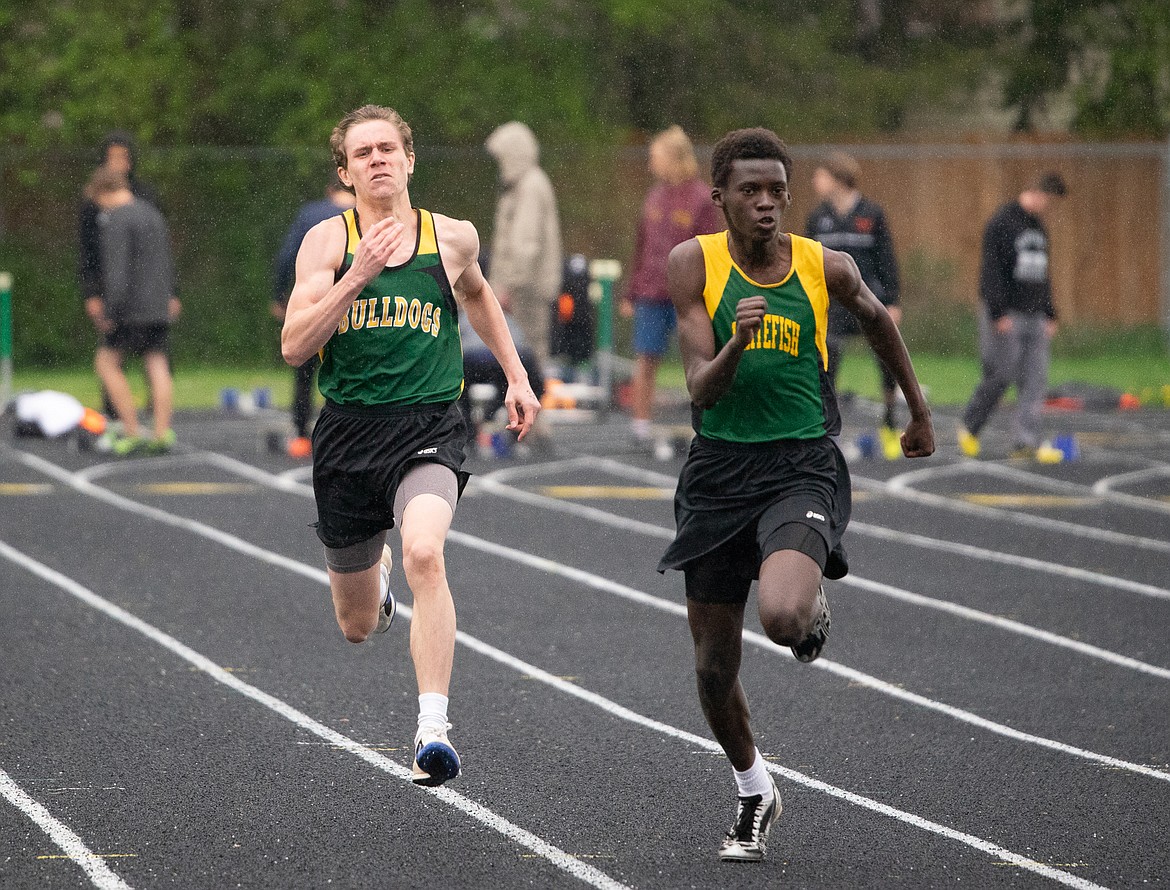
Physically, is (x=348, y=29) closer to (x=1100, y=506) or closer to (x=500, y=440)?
(x=500, y=440)

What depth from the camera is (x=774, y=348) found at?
5117 mm

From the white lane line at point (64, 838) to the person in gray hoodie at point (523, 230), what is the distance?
8670 millimetres

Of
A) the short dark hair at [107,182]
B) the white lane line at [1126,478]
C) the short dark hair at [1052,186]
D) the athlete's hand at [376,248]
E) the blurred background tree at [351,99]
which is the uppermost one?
the blurred background tree at [351,99]

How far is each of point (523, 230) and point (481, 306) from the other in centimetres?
816

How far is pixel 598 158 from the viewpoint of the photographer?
22.5 meters

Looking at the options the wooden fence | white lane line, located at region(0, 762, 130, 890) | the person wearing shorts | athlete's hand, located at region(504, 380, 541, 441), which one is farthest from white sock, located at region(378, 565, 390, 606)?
the wooden fence

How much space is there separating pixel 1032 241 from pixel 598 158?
9428mm

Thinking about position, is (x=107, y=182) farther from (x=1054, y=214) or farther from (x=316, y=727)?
(x=1054, y=214)

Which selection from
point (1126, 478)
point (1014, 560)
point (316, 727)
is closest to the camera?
point (316, 727)

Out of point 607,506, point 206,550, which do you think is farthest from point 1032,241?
point 206,550

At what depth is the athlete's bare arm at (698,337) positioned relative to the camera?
4.84 metres

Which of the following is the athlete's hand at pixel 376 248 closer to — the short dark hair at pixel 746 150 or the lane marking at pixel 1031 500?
the short dark hair at pixel 746 150

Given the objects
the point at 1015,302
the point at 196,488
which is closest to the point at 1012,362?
the point at 1015,302

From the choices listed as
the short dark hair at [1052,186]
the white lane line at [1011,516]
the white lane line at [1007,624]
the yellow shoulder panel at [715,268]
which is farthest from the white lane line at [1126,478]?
the yellow shoulder panel at [715,268]
